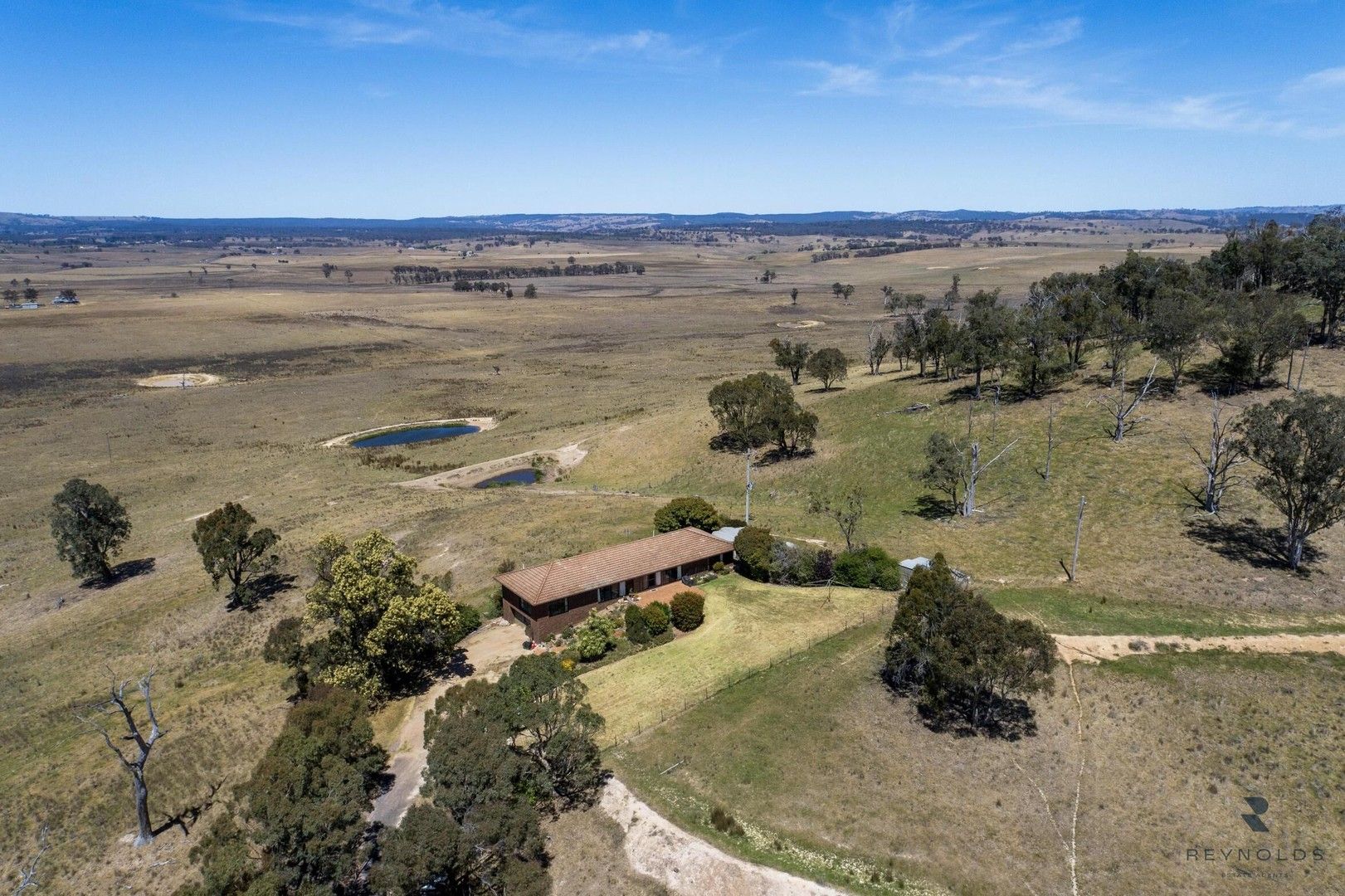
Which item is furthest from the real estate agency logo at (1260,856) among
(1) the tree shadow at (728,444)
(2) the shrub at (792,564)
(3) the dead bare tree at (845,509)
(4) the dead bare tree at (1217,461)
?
(1) the tree shadow at (728,444)

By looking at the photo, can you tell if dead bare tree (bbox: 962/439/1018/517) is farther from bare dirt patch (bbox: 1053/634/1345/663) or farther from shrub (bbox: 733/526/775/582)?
bare dirt patch (bbox: 1053/634/1345/663)

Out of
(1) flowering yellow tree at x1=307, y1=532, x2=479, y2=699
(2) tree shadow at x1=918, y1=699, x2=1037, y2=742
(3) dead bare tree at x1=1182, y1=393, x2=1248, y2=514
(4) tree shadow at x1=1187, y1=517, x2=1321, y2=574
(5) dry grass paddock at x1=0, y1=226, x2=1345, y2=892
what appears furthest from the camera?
(3) dead bare tree at x1=1182, y1=393, x2=1248, y2=514

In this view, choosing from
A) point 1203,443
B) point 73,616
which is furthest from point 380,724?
point 1203,443

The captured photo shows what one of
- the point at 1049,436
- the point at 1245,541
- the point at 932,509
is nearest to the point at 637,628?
the point at 932,509

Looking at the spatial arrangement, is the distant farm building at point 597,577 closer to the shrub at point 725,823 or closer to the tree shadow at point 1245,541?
the shrub at point 725,823

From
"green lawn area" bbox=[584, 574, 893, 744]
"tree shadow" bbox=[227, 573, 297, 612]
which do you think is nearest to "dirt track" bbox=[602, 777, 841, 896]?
"green lawn area" bbox=[584, 574, 893, 744]

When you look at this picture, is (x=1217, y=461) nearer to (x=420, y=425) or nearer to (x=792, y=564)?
(x=792, y=564)
